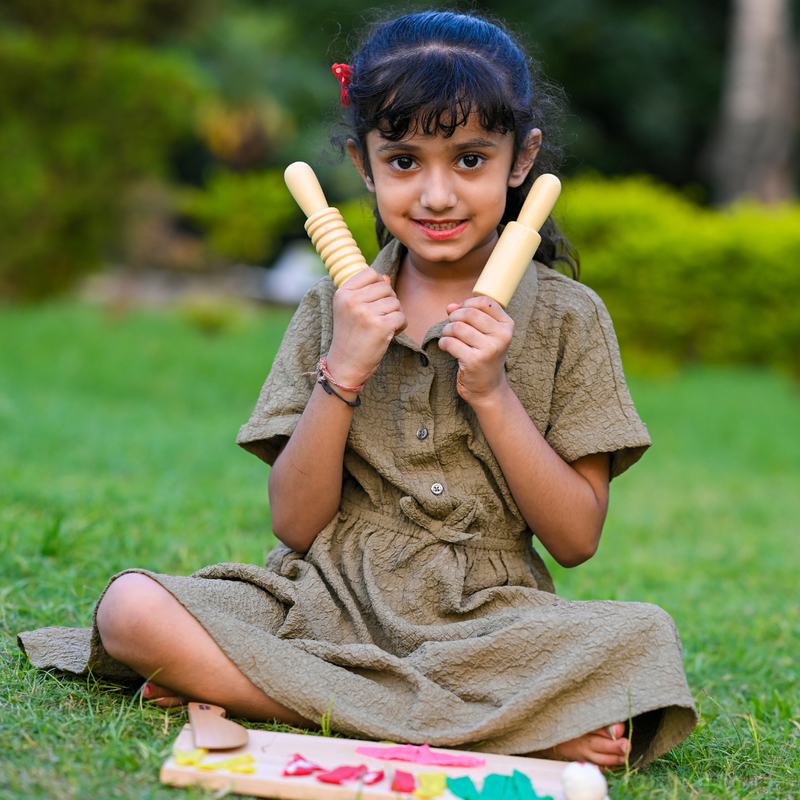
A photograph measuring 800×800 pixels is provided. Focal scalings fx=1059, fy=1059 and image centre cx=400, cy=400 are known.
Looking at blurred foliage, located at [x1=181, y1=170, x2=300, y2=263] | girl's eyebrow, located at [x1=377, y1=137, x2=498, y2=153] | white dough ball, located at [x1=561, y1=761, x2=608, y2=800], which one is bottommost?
blurred foliage, located at [x1=181, y1=170, x2=300, y2=263]

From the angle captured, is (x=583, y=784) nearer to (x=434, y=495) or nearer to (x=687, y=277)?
(x=434, y=495)

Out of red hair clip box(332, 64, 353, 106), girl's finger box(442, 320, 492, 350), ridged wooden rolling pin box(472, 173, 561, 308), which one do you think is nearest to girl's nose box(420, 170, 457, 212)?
ridged wooden rolling pin box(472, 173, 561, 308)

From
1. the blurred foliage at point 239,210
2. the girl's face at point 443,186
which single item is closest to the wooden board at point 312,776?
the girl's face at point 443,186

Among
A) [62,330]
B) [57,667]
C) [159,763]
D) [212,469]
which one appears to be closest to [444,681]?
[159,763]

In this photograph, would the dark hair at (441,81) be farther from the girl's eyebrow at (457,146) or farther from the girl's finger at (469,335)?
the girl's finger at (469,335)

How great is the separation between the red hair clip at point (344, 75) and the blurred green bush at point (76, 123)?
6.48m

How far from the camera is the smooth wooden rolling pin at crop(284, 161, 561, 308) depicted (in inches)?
85.0

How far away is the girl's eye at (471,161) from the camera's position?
7.22 ft

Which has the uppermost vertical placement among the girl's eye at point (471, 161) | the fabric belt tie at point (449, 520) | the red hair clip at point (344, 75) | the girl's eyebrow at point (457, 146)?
the red hair clip at point (344, 75)

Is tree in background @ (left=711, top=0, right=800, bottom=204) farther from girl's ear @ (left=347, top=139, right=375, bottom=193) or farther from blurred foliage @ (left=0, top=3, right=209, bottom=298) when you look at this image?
girl's ear @ (left=347, top=139, right=375, bottom=193)

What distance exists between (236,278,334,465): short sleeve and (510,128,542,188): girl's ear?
48cm

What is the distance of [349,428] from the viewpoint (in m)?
2.27

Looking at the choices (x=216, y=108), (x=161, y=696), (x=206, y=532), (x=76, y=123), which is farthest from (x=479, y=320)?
(x=216, y=108)

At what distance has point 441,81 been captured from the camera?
7.02 ft
